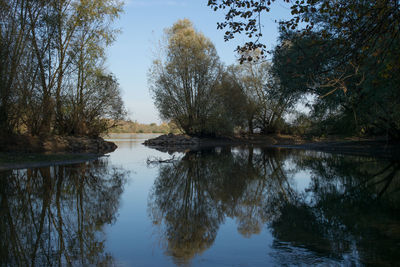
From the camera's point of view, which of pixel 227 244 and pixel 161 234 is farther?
pixel 161 234

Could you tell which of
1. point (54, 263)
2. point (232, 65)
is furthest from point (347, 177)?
point (232, 65)

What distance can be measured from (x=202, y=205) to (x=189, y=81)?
101 feet

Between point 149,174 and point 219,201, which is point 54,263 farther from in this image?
point 149,174

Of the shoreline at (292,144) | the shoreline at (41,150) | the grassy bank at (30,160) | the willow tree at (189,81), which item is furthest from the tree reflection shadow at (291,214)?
the willow tree at (189,81)

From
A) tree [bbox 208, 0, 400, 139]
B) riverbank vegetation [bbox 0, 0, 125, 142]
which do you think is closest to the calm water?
tree [bbox 208, 0, 400, 139]

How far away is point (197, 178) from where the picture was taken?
36.2 ft

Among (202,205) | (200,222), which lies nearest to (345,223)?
(200,222)

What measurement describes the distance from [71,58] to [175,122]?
18457mm

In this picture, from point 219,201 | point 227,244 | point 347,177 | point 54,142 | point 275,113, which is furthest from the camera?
point 275,113

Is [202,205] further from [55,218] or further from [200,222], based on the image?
[55,218]

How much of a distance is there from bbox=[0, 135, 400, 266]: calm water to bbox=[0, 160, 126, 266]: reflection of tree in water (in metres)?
0.01

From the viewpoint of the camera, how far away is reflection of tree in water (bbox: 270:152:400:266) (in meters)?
4.15

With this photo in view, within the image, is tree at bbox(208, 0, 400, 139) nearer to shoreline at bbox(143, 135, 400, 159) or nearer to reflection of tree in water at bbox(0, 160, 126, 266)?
shoreline at bbox(143, 135, 400, 159)

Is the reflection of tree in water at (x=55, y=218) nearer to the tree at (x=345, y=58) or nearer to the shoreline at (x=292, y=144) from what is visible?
the tree at (x=345, y=58)
